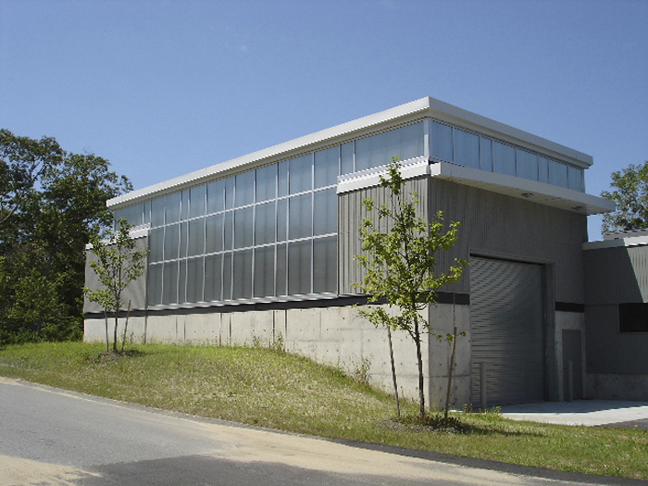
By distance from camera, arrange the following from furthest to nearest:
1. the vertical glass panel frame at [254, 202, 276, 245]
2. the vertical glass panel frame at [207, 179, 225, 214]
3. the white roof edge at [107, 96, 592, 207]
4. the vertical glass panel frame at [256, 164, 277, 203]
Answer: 1. the vertical glass panel frame at [207, 179, 225, 214]
2. the vertical glass panel frame at [256, 164, 277, 203]
3. the vertical glass panel frame at [254, 202, 276, 245]
4. the white roof edge at [107, 96, 592, 207]

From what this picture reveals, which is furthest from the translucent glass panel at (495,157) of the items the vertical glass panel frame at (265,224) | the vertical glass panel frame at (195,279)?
the vertical glass panel frame at (195,279)

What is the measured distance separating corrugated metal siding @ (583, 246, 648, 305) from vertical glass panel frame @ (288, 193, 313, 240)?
39.6 ft

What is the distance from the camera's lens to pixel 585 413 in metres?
21.6

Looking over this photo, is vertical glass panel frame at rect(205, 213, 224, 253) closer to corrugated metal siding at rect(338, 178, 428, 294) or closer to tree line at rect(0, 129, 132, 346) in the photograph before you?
corrugated metal siding at rect(338, 178, 428, 294)

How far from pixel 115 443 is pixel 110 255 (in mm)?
17761

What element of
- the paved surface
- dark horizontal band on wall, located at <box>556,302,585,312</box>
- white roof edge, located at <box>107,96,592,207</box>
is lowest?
the paved surface

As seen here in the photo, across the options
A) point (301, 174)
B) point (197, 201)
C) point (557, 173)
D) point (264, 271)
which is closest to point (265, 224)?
point (264, 271)

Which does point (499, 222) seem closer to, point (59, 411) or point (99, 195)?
point (59, 411)

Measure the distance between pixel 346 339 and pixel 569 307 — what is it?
9984mm

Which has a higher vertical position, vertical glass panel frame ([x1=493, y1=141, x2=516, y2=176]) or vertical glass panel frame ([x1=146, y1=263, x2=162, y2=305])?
vertical glass panel frame ([x1=493, y1=141, x2=516, y2=176])

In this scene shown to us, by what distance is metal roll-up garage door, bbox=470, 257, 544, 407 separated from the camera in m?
23.3

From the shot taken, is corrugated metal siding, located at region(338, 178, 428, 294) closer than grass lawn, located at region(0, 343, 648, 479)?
No

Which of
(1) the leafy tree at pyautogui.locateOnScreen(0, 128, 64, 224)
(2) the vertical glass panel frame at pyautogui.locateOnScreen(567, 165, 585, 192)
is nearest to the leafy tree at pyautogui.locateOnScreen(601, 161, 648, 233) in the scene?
(2) the vertical glass panel frame at pyautogui.locateOnScreen(567, 165, 585, 192)

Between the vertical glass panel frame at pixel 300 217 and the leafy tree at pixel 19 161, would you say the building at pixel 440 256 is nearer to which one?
the vertical glass panel frame at pixel 300 217
